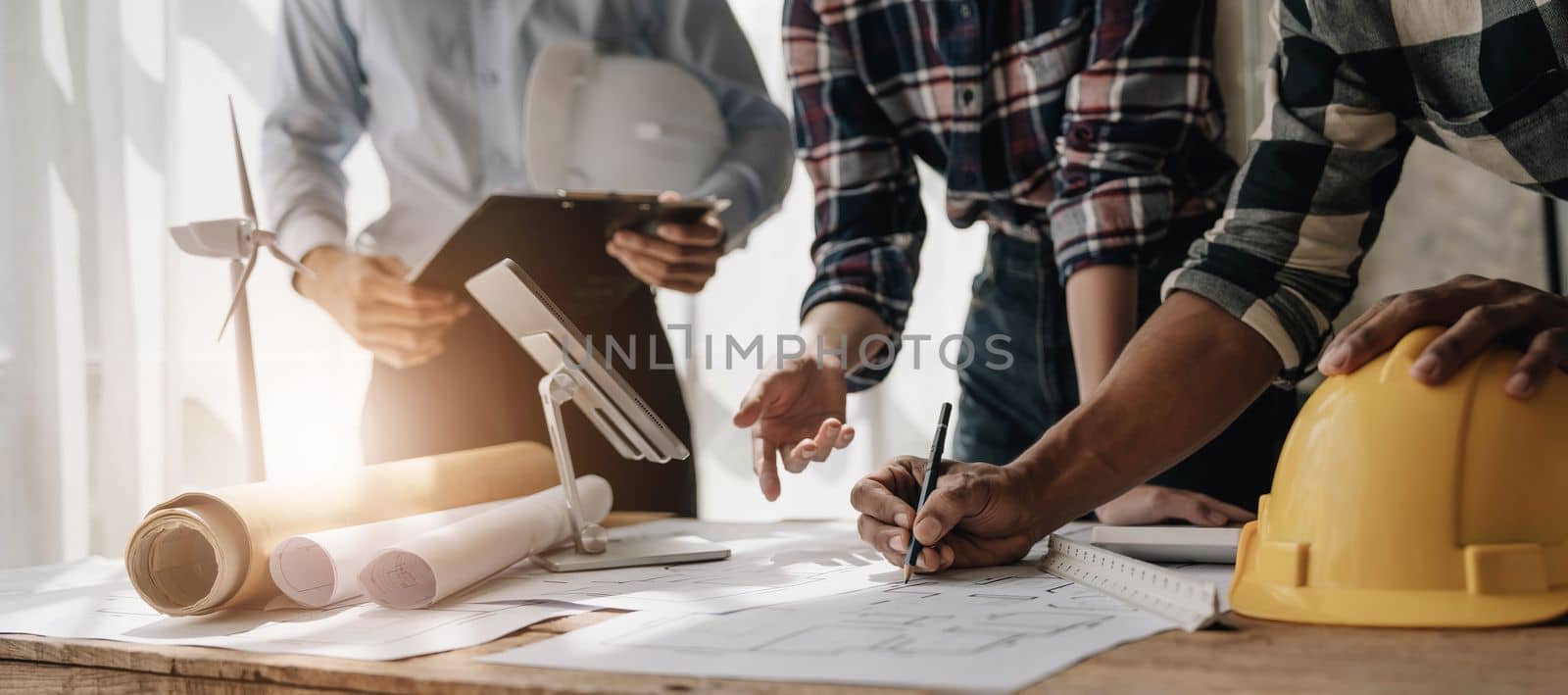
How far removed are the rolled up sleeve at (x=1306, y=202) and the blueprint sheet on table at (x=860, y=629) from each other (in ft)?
1.17

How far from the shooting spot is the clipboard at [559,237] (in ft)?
5.19

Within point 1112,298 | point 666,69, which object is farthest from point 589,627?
point 666,69

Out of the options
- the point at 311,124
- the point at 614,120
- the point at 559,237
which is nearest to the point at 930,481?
the point at 559,237

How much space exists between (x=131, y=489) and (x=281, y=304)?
0.53 meters

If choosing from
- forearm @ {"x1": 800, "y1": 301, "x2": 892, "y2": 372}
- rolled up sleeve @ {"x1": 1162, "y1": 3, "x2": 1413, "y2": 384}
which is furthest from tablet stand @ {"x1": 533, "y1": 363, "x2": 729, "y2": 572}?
rolled up sleeve @ {"x1": 1162, "y1": 3, "x2": 1413, "y2": 384}

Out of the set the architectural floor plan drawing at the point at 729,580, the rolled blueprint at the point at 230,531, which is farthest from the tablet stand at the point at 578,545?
the rolled blueprint at the point at 230,531

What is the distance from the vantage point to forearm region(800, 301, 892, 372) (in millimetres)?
1486

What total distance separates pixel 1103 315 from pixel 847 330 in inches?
13.3

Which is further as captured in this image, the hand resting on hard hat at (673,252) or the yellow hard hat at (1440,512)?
the hand resting on hard hat at (673,252)

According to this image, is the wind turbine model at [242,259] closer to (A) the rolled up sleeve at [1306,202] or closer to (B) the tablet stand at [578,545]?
(B) the tablet stand at [578,545]

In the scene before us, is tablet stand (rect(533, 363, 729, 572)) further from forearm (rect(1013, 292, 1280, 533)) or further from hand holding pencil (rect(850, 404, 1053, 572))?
forearm (rect(1013, 292, 1280, 533))

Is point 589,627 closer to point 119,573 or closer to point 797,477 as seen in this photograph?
point 119,573

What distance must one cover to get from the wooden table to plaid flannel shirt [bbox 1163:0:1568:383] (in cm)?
46

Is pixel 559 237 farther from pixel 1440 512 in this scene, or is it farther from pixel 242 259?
pixel 1440 512
